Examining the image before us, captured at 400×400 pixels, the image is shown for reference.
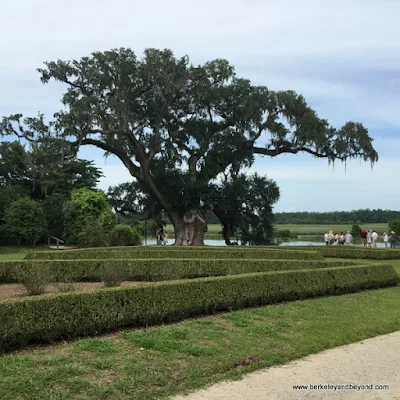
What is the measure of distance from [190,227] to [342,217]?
5448 cm

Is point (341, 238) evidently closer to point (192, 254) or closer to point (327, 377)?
point (192, 254)

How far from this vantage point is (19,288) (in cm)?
1105

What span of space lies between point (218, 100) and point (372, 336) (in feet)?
96.3

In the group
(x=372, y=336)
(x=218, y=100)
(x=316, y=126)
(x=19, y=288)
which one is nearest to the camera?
(x=372, y=336)

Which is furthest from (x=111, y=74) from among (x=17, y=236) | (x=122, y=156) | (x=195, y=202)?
(x=17, y=236)

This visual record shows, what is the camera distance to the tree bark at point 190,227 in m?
34.6

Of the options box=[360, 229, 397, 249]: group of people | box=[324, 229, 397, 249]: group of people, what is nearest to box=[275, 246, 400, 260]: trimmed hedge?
box=[360, 229, 397, 249]: group of people

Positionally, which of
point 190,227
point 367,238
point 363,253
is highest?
point 190,227

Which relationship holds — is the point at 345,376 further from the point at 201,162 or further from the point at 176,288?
the point at 201,162

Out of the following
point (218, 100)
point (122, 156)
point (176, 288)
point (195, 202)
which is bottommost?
point (176, 288)

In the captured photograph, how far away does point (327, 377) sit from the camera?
558 centimetres

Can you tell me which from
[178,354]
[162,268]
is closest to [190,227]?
[162,268]

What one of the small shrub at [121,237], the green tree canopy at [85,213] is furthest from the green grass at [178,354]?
the green tree canopy at [85,213]

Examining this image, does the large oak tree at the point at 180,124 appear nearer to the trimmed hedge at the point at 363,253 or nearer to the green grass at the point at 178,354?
the trimmed hedge at the point at 363,253
